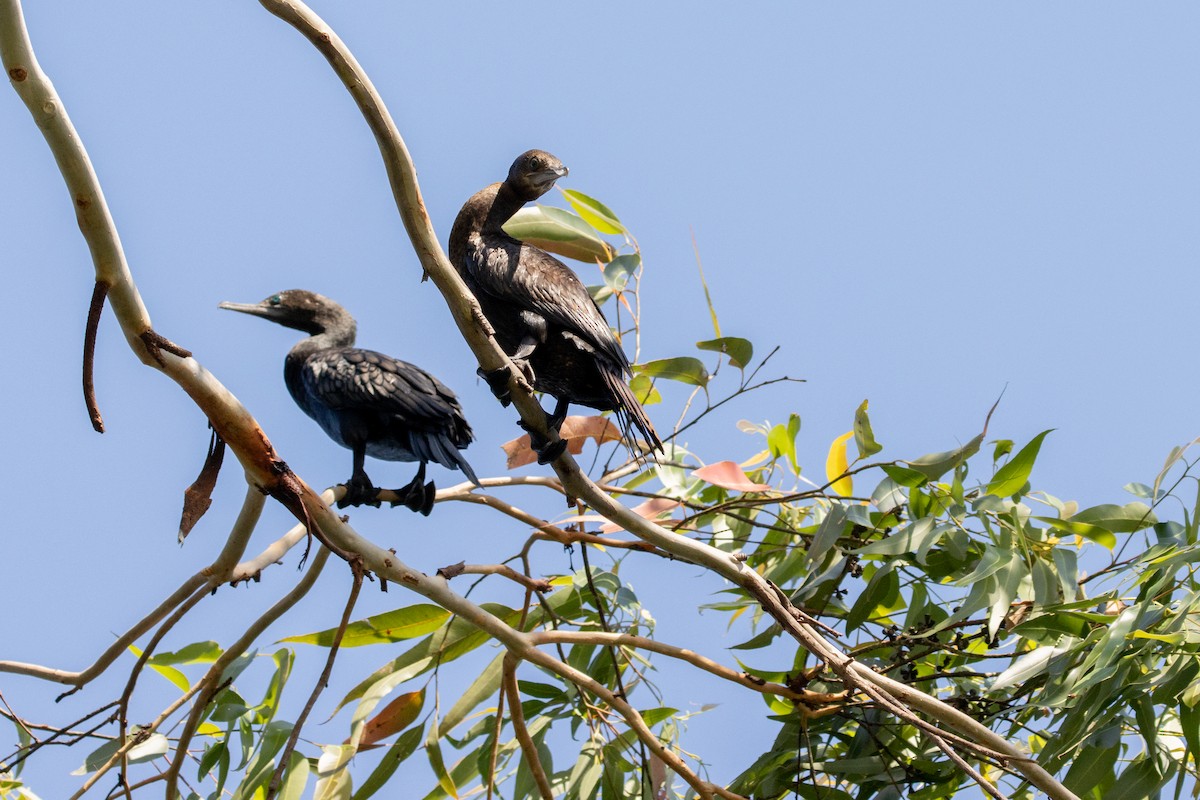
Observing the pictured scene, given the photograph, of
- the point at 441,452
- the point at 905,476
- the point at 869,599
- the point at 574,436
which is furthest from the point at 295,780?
the point at 905,476

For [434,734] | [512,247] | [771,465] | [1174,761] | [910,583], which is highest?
[512,247]

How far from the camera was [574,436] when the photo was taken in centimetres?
333

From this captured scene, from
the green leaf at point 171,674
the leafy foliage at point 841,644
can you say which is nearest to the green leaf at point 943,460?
the leafy foliage at point 841,644

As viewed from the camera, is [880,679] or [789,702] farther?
[789,702]

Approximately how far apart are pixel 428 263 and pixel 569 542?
1.03 meters

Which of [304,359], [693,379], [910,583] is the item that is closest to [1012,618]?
[910,583]

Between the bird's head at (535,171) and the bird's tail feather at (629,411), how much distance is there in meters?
→ 0.48

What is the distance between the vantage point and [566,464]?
273cm

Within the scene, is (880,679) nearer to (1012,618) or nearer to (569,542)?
(1012,618)

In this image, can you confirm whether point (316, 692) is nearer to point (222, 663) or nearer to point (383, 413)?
point (222, 663)

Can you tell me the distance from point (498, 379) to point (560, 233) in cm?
114

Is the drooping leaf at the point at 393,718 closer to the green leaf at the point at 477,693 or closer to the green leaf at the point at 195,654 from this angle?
the green leaf at the point at 477,693

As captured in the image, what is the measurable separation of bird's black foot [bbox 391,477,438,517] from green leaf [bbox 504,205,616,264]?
0.81m

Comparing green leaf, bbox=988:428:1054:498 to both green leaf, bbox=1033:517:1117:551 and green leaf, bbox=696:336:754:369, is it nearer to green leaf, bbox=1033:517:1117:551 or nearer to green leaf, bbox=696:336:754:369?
green leaf, bbox=1033:517:1117:551
